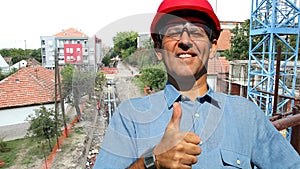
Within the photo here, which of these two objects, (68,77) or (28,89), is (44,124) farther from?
(68,77)

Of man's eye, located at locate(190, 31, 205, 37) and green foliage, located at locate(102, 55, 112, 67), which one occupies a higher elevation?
man's eye, located at locate(190, 31, 205, 37)

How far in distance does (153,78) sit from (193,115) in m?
0.15

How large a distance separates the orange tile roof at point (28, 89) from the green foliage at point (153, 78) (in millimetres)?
7261

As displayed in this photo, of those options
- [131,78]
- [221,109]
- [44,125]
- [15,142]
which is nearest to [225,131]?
[221,109]

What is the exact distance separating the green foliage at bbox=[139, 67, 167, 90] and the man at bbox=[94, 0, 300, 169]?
44 mm

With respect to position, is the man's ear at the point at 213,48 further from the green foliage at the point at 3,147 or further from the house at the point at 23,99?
the green foliage at the point at 3,147

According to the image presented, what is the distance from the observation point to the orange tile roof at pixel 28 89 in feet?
24.9

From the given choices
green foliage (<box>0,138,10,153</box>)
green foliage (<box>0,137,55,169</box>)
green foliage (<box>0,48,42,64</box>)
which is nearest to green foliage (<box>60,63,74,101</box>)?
green foliage (<box>0,137,55,169</box>)

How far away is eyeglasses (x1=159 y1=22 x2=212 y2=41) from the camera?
1.62 ft

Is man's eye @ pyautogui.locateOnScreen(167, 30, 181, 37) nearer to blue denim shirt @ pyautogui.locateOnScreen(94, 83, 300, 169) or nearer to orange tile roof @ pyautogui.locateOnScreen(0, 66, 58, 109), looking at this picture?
blue denim shirt @ pyautogui.locateOnScreen(94, 83, 300, 169)

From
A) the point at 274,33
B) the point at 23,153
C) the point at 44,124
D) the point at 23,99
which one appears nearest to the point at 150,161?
the point at 274,33

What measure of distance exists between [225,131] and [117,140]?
0.23m

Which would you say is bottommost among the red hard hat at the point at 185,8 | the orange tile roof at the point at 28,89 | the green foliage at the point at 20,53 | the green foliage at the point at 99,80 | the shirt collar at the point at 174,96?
the orange tile roof at the point at 28,89

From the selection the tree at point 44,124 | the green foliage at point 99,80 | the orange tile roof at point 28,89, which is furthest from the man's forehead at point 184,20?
the orange tile roof at point 28,89
